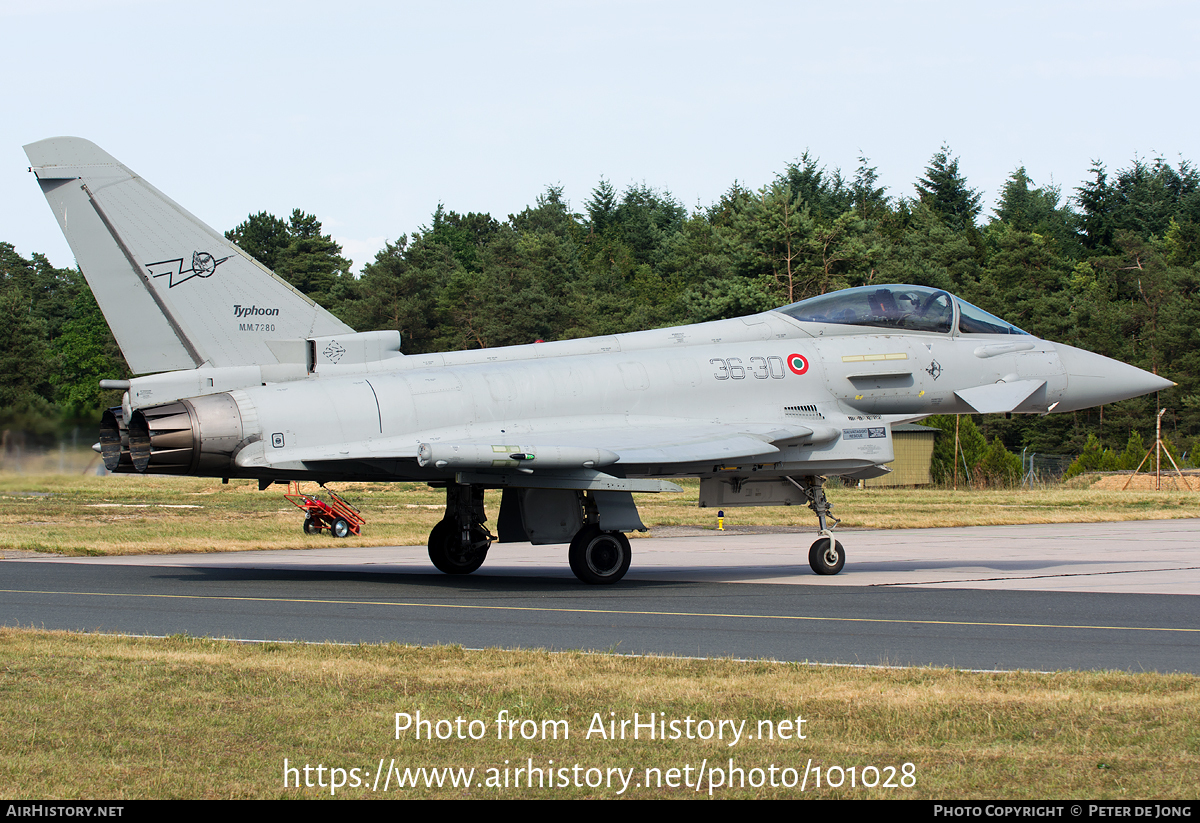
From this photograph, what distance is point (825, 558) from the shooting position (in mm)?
16625

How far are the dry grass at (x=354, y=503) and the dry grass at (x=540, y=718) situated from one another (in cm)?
919

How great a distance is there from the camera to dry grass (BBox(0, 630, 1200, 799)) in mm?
5676

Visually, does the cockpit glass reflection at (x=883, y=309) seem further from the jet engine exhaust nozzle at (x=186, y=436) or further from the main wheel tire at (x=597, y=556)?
the jet engine exhaust nozzle at (x=186, y=436)

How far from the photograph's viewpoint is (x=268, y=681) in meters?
8.05

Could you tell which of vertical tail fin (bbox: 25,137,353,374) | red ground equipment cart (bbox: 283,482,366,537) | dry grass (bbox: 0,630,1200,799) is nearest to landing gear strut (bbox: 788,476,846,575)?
vertical tail fin (bbox: 25,137,353,374)

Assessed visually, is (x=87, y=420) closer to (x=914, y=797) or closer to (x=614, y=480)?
(x=614, y=480)

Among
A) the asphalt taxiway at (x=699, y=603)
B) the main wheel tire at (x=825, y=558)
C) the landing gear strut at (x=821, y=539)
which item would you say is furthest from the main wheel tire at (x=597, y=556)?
the main wheel tire at (x=825, y=558)

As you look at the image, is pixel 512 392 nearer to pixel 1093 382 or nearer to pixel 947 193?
pixel 1093 382

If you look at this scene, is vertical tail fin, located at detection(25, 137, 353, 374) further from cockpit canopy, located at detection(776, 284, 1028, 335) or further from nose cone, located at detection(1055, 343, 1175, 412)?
nose cone, located at detection(1055, 343, 1175, 412)

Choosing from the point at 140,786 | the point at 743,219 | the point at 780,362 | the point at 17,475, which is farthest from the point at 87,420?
the point at 743,219

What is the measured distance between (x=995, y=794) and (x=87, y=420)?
1419cm

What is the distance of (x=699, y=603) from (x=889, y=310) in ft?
20.1

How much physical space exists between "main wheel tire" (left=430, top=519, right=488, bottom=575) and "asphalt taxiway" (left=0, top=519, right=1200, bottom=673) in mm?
373

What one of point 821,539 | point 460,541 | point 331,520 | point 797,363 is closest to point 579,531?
point 460,541
